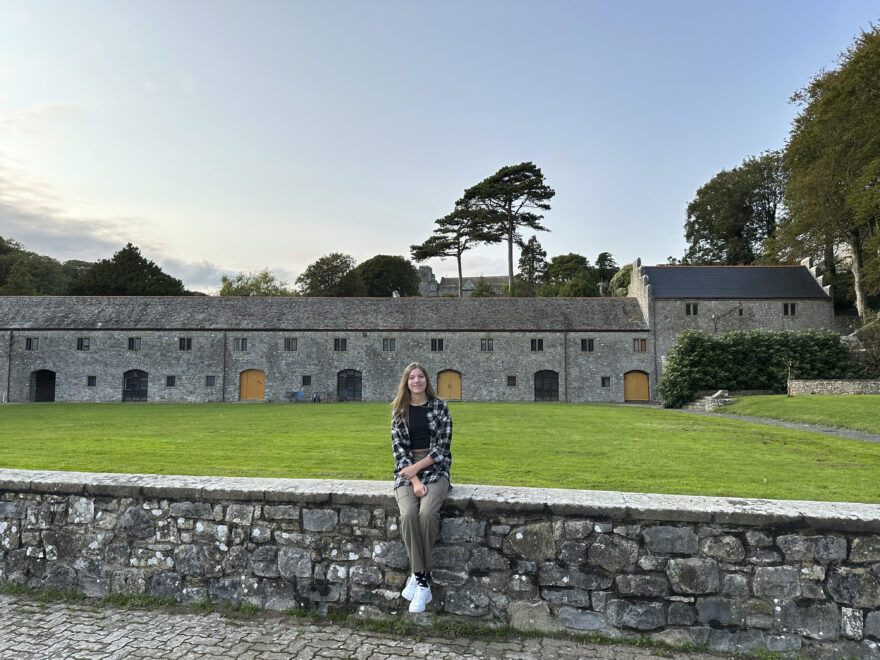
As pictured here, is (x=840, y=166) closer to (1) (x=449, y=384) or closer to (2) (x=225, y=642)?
(1) (x=449, y=384)

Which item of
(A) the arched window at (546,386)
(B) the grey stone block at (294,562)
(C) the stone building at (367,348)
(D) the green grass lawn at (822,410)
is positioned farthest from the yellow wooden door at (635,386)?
(B) the grey stone block at (294,562)

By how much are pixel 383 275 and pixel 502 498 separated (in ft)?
220

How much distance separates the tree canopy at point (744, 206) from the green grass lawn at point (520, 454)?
39.1 metres

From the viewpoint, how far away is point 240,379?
116 feet

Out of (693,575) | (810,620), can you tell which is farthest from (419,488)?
(810,620)

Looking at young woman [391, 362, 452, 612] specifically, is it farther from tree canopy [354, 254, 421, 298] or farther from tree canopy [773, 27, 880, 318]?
tree canopy [354, 254, 421, 298]

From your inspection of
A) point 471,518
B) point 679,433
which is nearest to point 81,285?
point 679,433

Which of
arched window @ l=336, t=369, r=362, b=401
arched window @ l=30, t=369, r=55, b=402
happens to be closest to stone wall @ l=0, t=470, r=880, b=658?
arched window @ l=336, t=369, r=362, b=401

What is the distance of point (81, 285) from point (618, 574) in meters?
59.3

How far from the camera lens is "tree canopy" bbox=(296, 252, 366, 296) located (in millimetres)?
63938

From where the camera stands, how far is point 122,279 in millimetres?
51344

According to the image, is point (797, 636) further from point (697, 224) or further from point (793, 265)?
point (697, 224)

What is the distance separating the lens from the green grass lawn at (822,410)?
1670 cm

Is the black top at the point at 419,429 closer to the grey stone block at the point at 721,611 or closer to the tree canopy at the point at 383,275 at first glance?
the grey stone block at the point at 721,611
